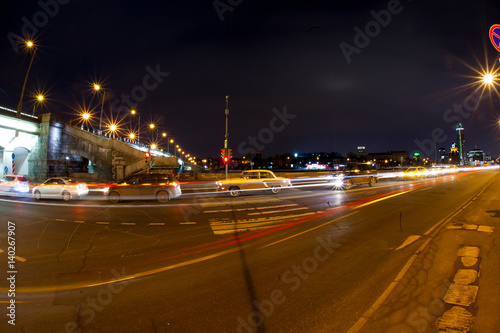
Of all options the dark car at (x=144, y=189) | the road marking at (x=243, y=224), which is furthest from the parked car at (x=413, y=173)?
the dark car at (x=144, y=189)

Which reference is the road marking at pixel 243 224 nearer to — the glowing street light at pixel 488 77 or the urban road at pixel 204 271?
the urban road at pixel 204 271

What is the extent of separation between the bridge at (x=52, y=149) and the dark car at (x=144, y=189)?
22.0 meters

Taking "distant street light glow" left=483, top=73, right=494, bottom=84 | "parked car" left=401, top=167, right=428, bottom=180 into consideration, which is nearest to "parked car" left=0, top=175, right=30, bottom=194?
"distant street light glow" left=483, top=73, right=494, bottom=84

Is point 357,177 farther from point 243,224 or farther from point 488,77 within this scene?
point 243,224

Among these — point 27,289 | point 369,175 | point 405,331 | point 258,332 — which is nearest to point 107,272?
point 27,289

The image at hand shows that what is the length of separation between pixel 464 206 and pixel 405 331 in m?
12.5

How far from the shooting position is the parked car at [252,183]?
1789cm

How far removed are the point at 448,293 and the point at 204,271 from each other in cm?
439

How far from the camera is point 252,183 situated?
1806 centimetres

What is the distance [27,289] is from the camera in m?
4.52

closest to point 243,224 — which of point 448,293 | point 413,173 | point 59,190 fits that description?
point 448,293

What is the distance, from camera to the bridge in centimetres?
3033

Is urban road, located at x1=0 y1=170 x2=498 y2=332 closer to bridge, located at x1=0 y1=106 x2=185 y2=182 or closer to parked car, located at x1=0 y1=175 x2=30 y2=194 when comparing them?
parked car, located at x1=0 y1=175 x2=30 y2=194

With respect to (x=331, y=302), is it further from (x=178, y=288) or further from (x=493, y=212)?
(x=493, y=212)
